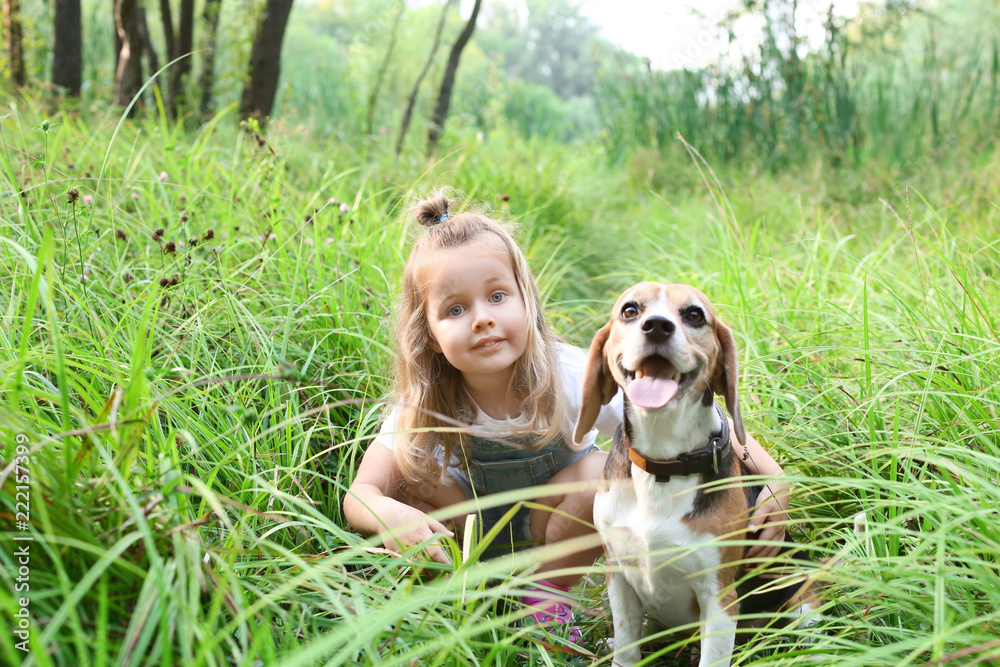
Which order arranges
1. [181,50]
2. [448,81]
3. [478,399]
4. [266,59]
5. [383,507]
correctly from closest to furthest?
[383,507], [478,399], [266,59], [181,50], [448,81]

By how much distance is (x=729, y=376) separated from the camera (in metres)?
1.82

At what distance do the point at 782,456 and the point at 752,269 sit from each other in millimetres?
1289

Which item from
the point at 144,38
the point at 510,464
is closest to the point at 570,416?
the point at 510,464

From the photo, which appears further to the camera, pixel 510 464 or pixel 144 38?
pixel 144 38

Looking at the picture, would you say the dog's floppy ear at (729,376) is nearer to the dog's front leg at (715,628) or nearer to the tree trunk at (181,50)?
the dog's front leg at (715,628)

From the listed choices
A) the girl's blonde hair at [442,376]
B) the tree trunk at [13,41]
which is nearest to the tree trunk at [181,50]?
the tree trunk at [13,41]

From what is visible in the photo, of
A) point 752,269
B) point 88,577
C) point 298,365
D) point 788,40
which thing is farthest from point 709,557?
point 788,40

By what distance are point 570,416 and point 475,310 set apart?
2.10 feet

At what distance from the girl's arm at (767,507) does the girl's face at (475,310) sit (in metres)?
0.84

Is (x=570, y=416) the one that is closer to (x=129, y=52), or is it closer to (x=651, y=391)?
(x=651, y=391)

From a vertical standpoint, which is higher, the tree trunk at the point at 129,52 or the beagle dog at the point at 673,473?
the tree trunk at the point at 129,52

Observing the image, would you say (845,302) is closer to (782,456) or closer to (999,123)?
(782,456)

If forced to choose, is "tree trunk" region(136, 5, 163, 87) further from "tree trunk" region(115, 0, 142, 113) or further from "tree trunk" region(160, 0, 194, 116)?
"tree trunk" region(160, 0, 194, 116)

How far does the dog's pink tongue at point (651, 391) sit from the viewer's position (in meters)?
1.73
